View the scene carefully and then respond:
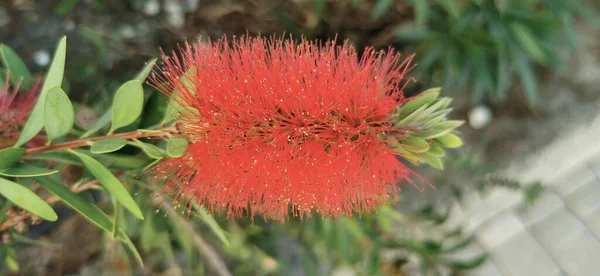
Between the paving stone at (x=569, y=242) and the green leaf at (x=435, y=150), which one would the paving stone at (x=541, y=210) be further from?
the green leaf at (x=435, y=150)

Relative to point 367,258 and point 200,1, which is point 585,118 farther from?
point 200,1

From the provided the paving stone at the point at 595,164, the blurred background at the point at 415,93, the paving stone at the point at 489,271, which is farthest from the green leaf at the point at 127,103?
the paving stone at the point at 595,164

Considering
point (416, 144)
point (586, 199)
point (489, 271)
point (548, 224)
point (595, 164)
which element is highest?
point (595, 164)

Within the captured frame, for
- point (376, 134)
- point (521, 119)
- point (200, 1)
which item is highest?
point (200, 1)

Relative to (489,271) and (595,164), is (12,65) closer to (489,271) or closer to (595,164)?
(489,271)

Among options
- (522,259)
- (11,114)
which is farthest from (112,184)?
(522,259)

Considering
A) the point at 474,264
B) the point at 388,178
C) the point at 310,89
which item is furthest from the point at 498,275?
the point at 310,89
